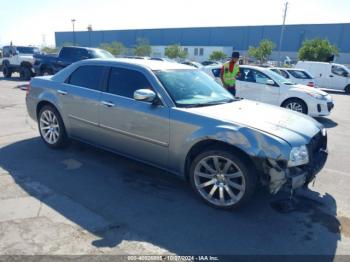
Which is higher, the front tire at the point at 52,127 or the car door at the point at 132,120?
the car door at the point at 132,120

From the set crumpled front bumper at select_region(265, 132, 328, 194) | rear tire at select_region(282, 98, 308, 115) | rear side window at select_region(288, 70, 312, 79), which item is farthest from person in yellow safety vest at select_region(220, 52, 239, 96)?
rear side window at select_region(288, 70, 312, 79)

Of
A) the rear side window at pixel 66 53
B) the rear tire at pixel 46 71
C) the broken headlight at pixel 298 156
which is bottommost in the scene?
the rear tire at pixel 46 71

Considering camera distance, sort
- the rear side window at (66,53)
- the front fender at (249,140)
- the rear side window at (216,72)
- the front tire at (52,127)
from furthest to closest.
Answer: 1. the rear side window at (66,53)
2. the rear side window at (216,72)
3. the front tire at (52,127)
4. the front fender at (249,140)

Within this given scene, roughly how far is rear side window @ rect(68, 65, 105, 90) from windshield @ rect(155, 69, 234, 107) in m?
1.04

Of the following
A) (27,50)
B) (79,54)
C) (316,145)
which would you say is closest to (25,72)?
(27,50)

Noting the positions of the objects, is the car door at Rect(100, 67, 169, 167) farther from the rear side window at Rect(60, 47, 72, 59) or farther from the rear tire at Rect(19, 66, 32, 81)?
the rear tire at Rect(19, 66, 32, 81)

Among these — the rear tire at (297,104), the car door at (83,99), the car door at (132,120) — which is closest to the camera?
the car door at (132,120)

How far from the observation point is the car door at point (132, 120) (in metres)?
3.96

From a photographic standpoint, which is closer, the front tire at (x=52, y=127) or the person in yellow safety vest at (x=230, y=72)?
the front tire at (x=52, y=127)

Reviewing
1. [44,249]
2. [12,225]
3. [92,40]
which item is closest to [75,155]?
[12,225]

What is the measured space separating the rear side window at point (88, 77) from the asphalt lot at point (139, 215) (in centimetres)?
121

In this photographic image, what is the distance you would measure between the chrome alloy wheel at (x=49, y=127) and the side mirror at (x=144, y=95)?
2.13m

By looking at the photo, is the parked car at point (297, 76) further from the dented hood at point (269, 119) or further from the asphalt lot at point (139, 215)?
the dented hood at point (269, 119)

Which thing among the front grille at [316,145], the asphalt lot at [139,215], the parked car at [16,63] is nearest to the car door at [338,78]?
the asphalt lot at [139,215]
